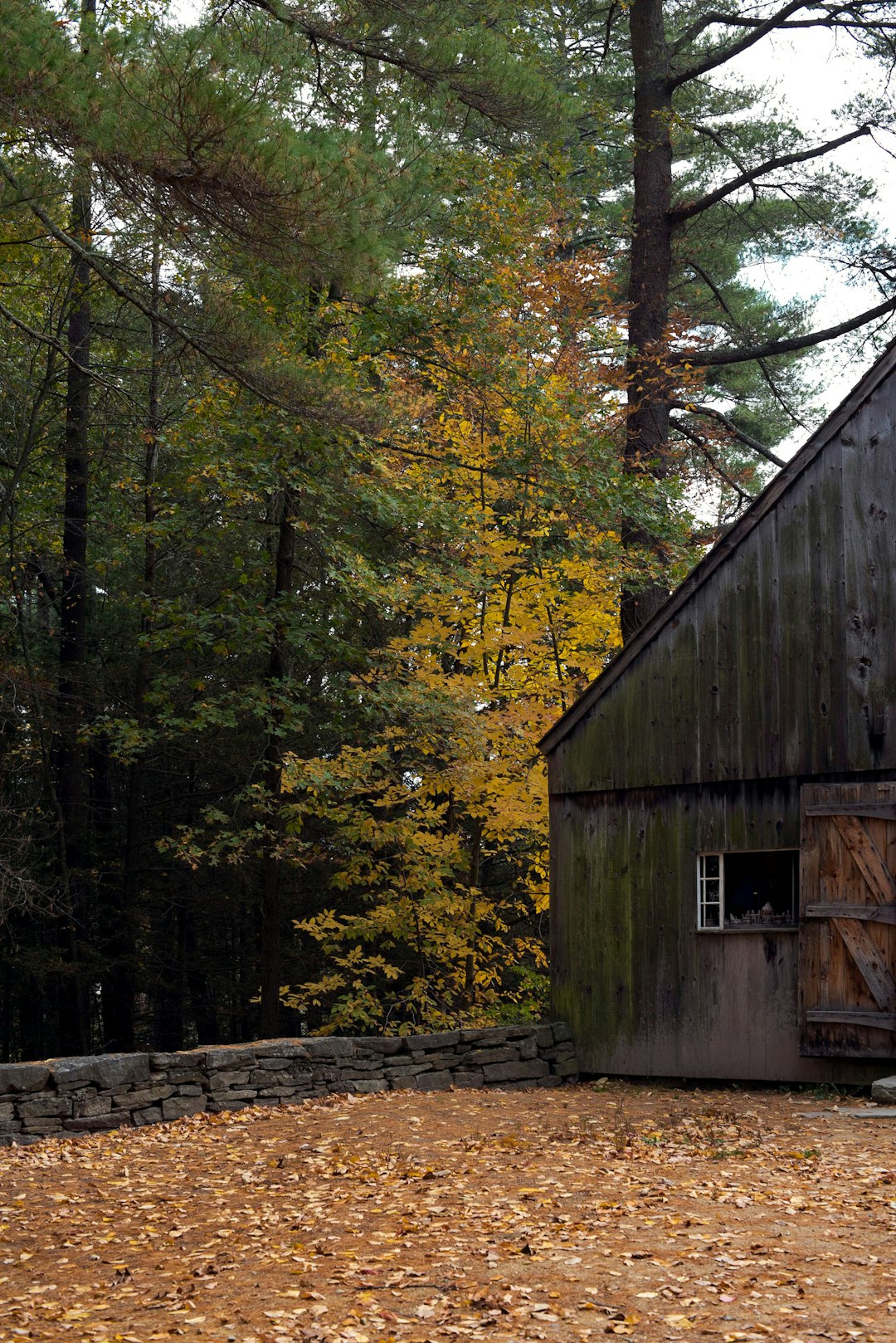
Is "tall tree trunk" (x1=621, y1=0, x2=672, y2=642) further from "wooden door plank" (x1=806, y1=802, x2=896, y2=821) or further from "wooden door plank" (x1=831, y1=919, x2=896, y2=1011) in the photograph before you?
"wooden door plank" (x1=831, y1=919, x2=896, y2=1011)

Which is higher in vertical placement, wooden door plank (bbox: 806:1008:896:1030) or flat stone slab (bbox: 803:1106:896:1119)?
wooden door plank (bbox: 806:1008:896:1030)

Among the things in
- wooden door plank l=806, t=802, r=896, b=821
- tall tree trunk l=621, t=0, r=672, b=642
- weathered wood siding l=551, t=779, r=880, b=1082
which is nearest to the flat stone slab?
weathered wood siding l=551, t=779, r=880, b=1082

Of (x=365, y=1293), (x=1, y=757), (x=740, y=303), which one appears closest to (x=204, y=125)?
(x=365, y=1293)

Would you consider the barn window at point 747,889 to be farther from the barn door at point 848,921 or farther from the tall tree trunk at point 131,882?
the tall tree trunk at point 131,882

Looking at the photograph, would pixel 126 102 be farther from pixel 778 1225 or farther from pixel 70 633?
pixel 70 633

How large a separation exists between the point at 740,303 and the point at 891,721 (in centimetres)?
1397

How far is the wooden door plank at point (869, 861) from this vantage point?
9.71 meters

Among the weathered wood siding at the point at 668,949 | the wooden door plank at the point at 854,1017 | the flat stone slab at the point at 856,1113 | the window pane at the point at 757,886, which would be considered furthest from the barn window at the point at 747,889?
the flat stone slab at the point at 856,1113

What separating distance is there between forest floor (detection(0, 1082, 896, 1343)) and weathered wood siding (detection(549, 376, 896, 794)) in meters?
2.81

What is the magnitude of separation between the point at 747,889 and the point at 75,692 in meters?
10.1

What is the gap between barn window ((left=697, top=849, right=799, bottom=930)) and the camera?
34.7 ft

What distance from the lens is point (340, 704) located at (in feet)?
48.3

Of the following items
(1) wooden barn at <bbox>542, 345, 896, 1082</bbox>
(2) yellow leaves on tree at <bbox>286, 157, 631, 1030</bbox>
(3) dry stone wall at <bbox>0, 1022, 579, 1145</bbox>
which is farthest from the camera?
(2) yellow leaves on tree at <bbox>286, 157, 631, 1030</bbox>

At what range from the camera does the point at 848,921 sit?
9.80m
